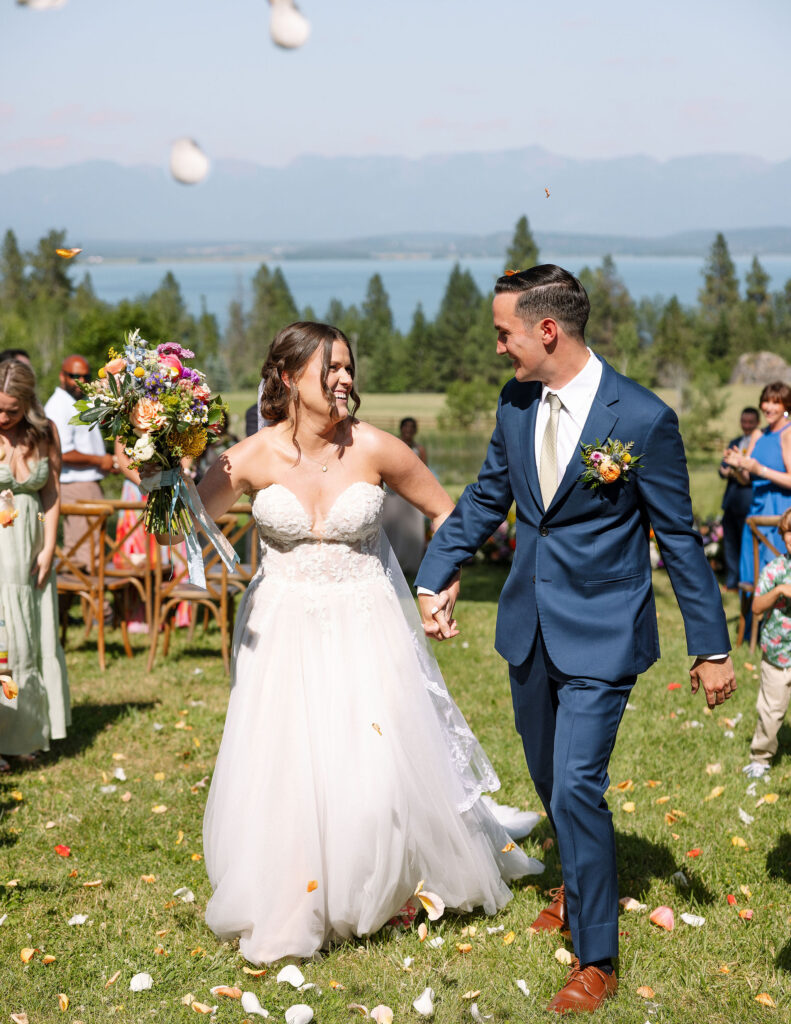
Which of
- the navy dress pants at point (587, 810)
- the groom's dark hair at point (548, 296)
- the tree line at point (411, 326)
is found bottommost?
the tree line at point (411, 326)

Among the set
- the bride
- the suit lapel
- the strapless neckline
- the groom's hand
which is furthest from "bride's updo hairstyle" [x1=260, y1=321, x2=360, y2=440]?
the groom's hand

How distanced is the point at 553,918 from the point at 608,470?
76.9 inches

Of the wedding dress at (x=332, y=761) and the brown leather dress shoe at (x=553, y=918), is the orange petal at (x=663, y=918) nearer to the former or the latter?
the brown leather dress shoe at (x=553, y=918)

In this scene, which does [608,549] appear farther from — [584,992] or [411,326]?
[411,326]

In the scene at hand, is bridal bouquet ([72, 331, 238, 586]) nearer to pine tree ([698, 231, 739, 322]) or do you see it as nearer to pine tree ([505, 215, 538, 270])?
pine tree ([505, 215, 538, 270])

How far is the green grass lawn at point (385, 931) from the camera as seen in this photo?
3.86 m

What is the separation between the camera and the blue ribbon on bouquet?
13.6 ft

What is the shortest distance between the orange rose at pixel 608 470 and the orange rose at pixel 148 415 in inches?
62.3

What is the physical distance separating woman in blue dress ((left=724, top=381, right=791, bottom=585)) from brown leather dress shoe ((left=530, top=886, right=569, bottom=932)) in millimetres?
5438

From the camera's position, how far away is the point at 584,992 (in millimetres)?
3711

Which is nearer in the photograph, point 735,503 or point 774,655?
point 774,655

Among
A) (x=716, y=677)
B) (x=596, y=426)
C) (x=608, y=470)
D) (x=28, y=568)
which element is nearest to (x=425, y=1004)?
(x=716, y=677)

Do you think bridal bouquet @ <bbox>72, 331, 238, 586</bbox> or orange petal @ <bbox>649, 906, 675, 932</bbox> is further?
orange petal @ <bbox>649, 906, 675, 932</bbox>

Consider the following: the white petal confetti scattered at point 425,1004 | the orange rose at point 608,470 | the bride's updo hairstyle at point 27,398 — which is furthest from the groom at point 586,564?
the bride's updo hairstyle at point 27,398
